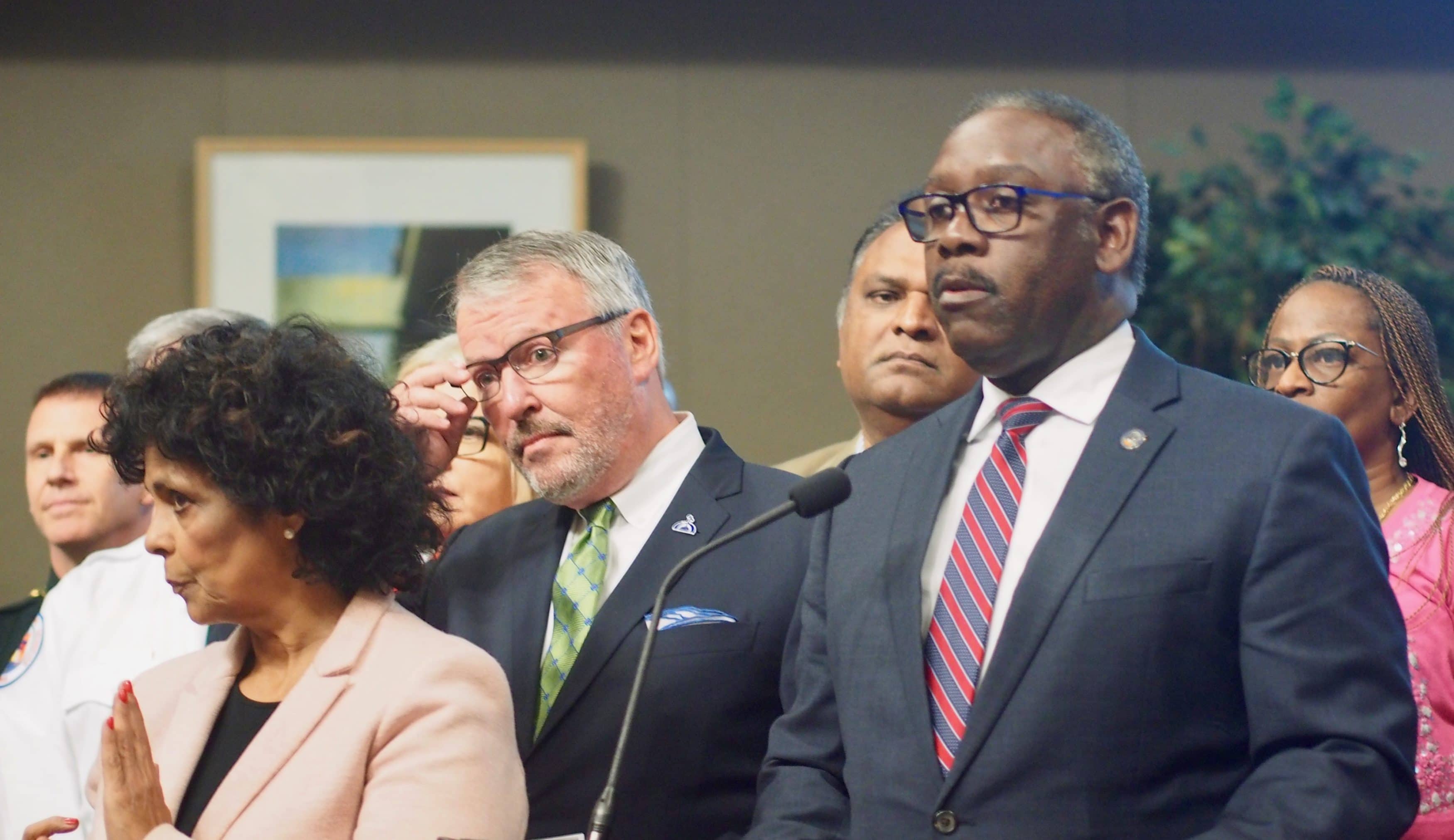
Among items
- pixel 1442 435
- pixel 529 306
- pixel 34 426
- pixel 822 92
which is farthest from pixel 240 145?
pixel 1442 435

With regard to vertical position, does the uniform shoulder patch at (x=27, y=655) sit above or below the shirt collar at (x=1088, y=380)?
below

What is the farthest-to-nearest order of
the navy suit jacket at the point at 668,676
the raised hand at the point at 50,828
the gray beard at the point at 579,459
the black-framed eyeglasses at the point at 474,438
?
the black-framed eyeglasses at the point at 474,438
the gray beard at the point at 579,459
the navy suit jacket at the point at 668,676
the raised hand at the point at 50,828

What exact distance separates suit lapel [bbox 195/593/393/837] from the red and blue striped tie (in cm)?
70

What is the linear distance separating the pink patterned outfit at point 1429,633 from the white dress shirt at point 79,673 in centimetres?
A: 210

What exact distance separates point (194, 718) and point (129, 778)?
0.48 ft

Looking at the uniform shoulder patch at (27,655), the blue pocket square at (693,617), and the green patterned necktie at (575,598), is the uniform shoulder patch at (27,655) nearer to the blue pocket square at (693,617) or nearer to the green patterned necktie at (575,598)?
the green patterned necktie at (575,598)

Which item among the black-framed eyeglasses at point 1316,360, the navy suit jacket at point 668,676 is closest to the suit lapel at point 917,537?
the navy suit jacket at point 668,676

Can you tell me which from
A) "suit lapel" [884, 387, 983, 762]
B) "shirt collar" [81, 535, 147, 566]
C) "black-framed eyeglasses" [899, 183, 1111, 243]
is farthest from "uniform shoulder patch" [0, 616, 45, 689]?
"black-framed eyeglasses" [899, 183, 1111, 243]

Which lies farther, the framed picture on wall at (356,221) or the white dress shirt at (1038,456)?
the framed picture on wall at (356,221)

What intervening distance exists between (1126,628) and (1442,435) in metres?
1.36

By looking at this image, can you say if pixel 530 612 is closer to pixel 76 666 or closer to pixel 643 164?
pixel 76 666

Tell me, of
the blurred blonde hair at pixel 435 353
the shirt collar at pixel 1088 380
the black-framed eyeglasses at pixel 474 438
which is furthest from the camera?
the blurred blonde hair at pixel 435 353

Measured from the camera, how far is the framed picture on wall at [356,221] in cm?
446

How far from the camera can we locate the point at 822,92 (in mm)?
4648
